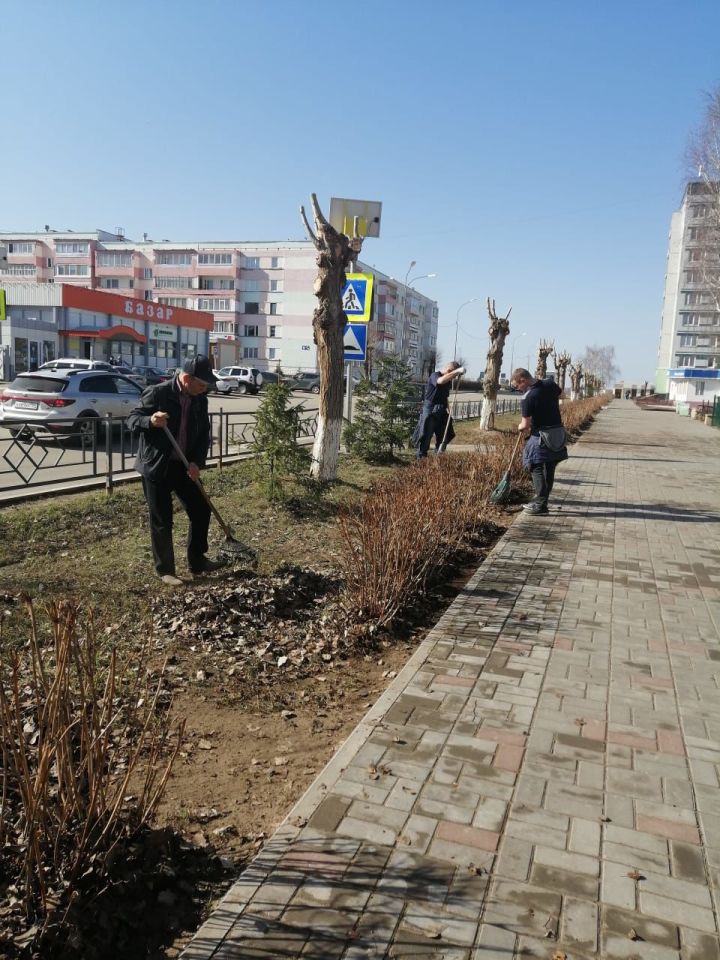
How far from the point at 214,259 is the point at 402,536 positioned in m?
79.9

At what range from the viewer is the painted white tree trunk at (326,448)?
9914mm

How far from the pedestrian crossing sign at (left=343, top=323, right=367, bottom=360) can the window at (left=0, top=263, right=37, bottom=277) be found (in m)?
82.6

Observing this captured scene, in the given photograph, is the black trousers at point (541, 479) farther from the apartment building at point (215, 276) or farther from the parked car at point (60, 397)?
the apartment building at point (215, 276)

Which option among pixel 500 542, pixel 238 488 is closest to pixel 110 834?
pixel 500 542

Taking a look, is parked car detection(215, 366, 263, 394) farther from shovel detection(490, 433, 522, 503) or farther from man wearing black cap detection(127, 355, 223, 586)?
man wearing black cap detection(127, 355, 223, 586)

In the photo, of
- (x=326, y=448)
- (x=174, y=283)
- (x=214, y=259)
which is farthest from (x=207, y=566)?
(x=174, y=283)

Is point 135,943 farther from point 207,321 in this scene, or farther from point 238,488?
point 207,321

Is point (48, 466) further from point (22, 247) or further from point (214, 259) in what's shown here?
point (22, 247)

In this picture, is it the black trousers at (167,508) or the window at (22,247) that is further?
the window at (22,247)

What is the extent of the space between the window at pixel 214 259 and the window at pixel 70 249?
45.1 feet

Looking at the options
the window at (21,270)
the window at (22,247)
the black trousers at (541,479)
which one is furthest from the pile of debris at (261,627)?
the window at (22,247)

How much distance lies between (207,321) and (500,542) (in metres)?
59.0

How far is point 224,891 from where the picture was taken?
7.91 feet

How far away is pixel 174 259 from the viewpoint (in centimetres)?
7975
